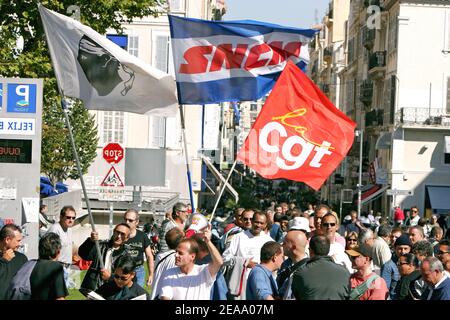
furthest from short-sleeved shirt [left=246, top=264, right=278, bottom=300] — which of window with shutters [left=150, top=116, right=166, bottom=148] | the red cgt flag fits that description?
window with shutters [left=150, top=116, right=166, bottom=148]

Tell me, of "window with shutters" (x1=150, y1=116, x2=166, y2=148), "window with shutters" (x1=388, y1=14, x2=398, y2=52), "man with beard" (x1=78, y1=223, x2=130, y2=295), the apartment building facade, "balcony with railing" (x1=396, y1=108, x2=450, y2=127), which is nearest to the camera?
"man with beard" (x1=78, y1=223, x2=130, y2=295)

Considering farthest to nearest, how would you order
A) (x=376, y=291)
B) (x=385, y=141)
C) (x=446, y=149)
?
(x=385, y=141) < (x=446, y=149) < (x=376, y=291)

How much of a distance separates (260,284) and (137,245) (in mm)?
3935

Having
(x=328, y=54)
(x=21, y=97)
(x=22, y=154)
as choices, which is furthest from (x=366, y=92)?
(x=21, y=97)

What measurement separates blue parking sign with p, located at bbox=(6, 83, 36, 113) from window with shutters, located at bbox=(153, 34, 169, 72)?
37.2 m

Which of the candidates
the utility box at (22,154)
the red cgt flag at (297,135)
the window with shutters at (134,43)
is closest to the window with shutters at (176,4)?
the window with shutters at (134,43)

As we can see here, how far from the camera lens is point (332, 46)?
105m

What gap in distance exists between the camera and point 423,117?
5775 cm

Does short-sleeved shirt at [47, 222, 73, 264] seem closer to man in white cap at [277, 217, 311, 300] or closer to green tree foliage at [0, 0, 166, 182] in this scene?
man in white cap at [277, 217, 311, 300]

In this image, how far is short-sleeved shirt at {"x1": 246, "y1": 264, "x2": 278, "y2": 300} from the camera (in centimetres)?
1054

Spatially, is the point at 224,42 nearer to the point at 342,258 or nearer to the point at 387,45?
the point at 342,258

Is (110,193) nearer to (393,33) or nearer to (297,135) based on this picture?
(297,135)

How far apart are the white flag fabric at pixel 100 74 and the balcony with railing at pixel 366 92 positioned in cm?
5456
